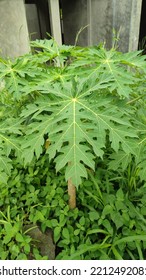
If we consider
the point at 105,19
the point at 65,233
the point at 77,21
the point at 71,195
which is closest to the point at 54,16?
the point at 105,19

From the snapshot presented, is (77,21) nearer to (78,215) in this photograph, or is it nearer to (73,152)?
(78,215)

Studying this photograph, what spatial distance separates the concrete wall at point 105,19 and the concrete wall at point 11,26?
155 cm

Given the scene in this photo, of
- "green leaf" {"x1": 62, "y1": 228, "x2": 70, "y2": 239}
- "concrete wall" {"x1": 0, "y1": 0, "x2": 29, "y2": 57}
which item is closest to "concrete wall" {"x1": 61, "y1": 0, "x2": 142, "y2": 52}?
"concrete wall" {"x1": 0, "y1": 0, "x2": 29, "y2": 57}

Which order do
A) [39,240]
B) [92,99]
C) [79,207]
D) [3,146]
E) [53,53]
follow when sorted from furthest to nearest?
[79,207] < [39,240] < [53,53] < [3,146] < [92,99]

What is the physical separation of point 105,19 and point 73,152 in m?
4.07

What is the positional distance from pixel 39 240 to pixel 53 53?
122 cm

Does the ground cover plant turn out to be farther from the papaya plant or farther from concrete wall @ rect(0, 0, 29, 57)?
concrete wall @ rect(0, 0, 29, 57)

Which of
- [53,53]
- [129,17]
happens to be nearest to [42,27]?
[129,17]

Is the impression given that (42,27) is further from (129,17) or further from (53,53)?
(53,53)

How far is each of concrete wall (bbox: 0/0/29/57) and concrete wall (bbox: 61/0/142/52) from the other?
Result: 155 centimetres

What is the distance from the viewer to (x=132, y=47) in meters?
4.21

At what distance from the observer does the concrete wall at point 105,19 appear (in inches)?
154

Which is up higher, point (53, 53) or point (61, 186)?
point (53, 53)

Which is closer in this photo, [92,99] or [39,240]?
[92,99]
